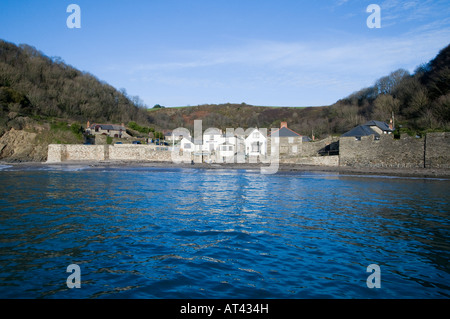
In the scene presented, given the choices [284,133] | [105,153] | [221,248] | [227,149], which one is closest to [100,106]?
[105,153]

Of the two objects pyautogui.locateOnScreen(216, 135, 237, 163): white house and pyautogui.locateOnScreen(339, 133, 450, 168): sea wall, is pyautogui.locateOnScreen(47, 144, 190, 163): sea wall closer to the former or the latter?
pyautogui.locateOnScreen(216, 135, 237, 163): white house

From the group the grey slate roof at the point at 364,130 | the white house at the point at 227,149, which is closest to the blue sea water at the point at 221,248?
the grey slate roof at the point at 364,130

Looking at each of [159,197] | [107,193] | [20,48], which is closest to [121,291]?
[159,197]

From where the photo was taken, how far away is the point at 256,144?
44031 mm

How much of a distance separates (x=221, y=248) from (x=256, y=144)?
3753cm

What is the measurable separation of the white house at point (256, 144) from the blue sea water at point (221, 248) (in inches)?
1196

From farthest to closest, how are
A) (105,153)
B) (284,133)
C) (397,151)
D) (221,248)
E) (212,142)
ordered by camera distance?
(212,142) < (284,133) < (105,153) < (397,151) < (221,248)

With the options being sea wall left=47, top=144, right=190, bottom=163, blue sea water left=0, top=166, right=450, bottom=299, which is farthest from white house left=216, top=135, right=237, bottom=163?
blue sea water left=0, top=166, right=450, bottom=299

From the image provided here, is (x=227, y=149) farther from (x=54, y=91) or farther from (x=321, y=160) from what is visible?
(x=54, y=91)

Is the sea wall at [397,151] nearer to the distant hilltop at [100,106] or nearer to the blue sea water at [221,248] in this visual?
the distant hilltop at [100,106]

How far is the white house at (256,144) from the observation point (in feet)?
141

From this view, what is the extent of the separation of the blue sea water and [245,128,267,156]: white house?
30.4 m

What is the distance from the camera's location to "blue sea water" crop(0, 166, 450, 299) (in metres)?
4.98

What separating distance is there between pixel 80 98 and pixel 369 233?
6923 cm
